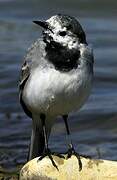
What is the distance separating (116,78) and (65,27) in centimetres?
492

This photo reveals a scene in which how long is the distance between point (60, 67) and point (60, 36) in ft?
0.88

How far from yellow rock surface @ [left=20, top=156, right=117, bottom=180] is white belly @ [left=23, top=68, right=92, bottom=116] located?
0.49m

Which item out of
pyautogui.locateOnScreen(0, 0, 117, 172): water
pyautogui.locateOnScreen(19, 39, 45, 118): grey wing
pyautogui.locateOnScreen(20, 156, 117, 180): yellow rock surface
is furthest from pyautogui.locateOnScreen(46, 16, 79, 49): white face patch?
pyautogui.locateOnScreen(0, 0, 117, 172): water

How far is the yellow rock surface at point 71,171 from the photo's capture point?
7.48 meters

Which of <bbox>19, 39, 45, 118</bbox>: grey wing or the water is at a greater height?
<bbox>19, 39, 45, 118</bbox>: grey wing

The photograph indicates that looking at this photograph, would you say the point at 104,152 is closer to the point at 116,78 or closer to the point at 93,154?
the point at 93,154

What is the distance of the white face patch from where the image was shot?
24.9ft

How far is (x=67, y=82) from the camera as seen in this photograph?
7.62 meters

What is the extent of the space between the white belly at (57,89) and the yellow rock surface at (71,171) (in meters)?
A: 0.49

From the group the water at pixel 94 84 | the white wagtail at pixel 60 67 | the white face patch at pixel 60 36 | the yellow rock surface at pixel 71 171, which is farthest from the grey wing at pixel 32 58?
the water at pixel 94 84

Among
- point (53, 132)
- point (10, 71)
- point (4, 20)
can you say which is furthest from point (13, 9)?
point (53, 132)

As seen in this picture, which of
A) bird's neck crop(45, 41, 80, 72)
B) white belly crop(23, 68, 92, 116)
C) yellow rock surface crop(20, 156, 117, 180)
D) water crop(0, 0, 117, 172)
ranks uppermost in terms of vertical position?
bird's neck crop(45, 41, 80, 72)

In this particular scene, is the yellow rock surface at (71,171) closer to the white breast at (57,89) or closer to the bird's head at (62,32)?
the white breast at (57,89)

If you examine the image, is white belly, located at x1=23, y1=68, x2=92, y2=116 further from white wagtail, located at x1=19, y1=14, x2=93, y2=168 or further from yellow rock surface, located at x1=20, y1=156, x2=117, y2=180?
yellow rock surface, located at x1=20, y1=156, x2=117, y2=180
